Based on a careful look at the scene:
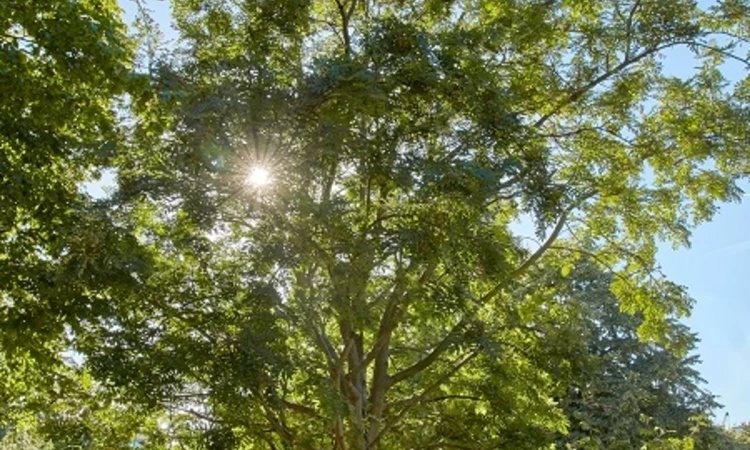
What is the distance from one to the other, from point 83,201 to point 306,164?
1541mm

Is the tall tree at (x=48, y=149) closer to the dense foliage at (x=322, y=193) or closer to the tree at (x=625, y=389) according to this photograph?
the dense foliage at (x=322, y=193)

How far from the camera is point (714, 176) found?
7.05 metres

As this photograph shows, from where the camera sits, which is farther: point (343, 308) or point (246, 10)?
point (246, 10)

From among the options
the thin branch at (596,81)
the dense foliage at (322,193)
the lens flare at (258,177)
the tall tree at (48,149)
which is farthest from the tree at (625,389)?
the tall tree at (48,149)

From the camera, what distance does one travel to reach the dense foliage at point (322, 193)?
3.98 metres

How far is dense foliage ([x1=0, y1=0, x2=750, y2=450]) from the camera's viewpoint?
3.98 metres

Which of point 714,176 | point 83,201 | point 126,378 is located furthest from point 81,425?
point 714,176

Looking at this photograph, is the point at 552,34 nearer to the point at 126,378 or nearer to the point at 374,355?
the point at 374,355

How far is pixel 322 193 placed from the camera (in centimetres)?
509

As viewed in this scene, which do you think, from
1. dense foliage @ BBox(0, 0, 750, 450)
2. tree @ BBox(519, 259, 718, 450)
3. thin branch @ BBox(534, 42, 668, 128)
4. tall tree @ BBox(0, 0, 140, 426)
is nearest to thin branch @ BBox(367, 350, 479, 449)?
dense foliage @ BBox(0, 0, 750, 450)

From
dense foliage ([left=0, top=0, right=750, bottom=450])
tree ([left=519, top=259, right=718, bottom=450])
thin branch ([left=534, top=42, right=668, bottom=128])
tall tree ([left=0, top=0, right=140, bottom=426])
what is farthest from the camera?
tree ([left=519, top=259, right=718, bottom=450])

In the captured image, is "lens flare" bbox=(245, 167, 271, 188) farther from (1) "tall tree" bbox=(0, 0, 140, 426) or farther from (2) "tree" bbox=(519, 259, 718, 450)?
(2) "tree" bbox=(519, 259, 718, 450)

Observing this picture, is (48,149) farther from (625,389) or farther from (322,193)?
(625,389)

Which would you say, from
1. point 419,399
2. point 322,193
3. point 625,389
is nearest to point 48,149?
point 322,193
